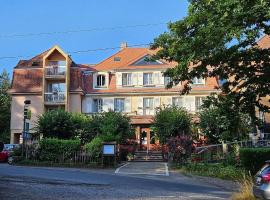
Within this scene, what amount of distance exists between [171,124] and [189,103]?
436 inches

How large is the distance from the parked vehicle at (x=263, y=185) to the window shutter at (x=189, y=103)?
124 ft

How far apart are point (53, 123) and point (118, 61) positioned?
18731 mm

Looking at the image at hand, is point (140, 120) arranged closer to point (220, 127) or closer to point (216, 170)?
point (220, 127)

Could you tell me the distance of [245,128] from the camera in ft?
122

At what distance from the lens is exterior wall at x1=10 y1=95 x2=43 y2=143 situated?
50906mm

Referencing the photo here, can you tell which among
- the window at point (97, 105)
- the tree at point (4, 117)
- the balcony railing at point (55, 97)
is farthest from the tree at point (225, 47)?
the tree at point (4, 117)

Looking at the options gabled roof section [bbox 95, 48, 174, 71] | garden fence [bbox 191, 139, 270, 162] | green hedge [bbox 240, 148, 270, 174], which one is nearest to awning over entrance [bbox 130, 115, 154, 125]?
gabled roof section [bbox 95, 48, 174, 71]

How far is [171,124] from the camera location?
38.8m

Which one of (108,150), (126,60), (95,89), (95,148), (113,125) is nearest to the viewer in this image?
(108,150)

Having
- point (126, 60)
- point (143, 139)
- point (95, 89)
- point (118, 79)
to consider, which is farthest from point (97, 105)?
point (126, 60)

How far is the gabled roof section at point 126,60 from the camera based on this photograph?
166 feet

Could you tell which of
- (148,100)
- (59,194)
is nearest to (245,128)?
(148,100)

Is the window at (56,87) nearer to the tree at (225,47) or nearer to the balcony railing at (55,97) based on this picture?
the balcony railing at (55,97)

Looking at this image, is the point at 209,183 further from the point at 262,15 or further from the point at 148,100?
the point at 148,100
